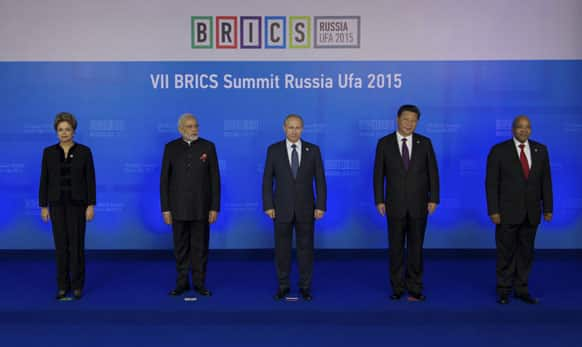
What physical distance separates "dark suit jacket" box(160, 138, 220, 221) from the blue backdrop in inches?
53.9

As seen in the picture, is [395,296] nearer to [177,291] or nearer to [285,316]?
[285,316]

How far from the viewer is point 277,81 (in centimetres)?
530

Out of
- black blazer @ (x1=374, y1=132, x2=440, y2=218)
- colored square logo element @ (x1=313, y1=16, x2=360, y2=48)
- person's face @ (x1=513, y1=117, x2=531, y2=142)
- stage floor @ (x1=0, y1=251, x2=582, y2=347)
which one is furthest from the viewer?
colored square logo element @ (x1=313, y1=16, x2=360, y2=48)

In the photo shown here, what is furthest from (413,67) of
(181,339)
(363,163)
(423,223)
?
(181,339)

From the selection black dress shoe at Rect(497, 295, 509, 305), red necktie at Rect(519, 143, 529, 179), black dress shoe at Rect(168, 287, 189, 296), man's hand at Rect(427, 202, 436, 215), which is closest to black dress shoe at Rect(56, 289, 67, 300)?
black dress shoe at Rect(168, 287, 189, 296)

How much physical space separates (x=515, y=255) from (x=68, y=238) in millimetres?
3534

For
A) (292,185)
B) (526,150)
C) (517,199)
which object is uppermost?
(526,150)

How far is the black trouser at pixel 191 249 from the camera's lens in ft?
13.1

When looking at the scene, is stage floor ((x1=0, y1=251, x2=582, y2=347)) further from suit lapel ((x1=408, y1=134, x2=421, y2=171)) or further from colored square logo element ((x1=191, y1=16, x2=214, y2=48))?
colored square logo element ((x1=191, y1=16, x2=214, y2=48))

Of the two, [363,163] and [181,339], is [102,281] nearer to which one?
[181,339]

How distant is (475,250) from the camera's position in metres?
5.34

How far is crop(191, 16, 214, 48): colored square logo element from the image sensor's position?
5.25 m

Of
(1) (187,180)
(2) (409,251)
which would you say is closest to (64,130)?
(1) (187,180)

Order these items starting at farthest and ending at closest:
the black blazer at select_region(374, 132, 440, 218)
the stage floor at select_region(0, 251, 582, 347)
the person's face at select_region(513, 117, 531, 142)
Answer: the black blazer at select_region(374, 132, 440, 218), the person's face at select_region(513, 117, 531, 142), the stage floor at select_region(0, 251, 582, 347)
